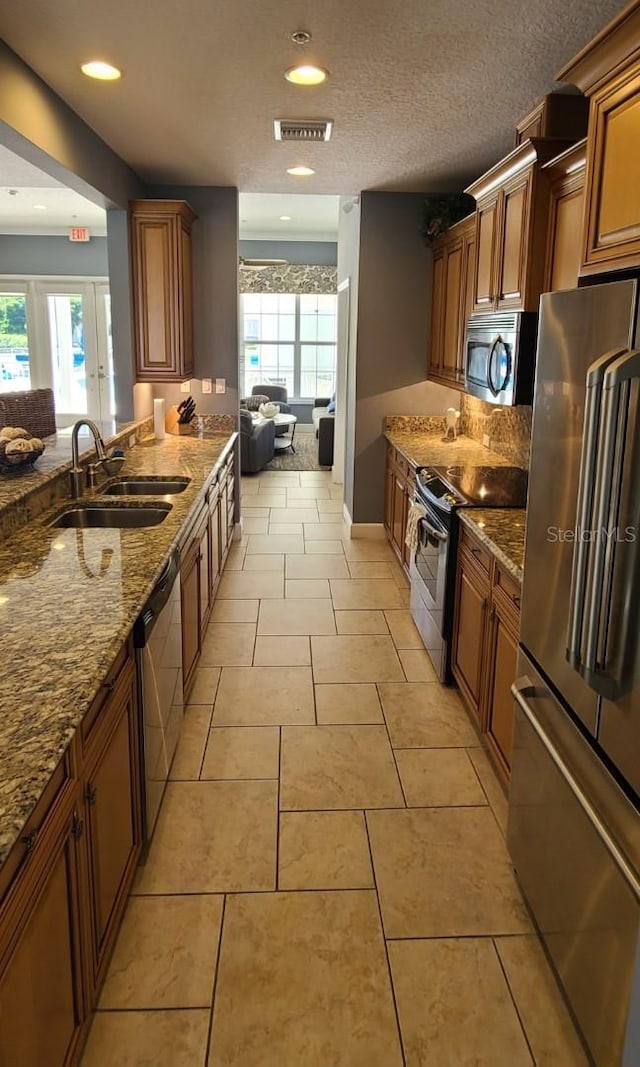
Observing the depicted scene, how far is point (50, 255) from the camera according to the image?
10094 millimetres

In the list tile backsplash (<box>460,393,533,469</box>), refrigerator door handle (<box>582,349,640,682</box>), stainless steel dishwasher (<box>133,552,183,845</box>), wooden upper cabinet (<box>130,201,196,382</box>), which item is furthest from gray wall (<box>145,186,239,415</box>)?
refrigerator door handle (<box>582,349,640,682</box>)

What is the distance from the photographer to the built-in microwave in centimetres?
327

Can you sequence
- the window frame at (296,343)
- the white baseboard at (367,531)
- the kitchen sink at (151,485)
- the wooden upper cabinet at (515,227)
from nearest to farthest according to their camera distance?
1. the wooden upper cabinet at (515,227)
2. the kitchen sink at (151,485)
3. the white baseboard at (367,531)
4. the window frame at (296,343)

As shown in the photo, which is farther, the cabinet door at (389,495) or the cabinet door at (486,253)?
the cabinet door at (389,495)

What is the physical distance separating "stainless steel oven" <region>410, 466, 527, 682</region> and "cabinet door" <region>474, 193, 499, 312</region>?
869 millimetres

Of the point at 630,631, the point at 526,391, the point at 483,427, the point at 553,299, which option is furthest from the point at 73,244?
the point at 630,631

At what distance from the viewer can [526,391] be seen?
10.9 feet

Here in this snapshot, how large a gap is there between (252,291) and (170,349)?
7983 mm

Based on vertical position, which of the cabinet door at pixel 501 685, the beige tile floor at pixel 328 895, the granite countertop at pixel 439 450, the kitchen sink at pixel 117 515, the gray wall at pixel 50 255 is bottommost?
the beige tile floor at pixel 328 895

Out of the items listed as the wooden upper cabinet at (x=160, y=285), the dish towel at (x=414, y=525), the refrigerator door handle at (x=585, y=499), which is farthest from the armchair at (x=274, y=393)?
the refrigerator door handle at (x=585, y=499)

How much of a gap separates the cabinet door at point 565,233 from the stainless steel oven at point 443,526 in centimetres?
98

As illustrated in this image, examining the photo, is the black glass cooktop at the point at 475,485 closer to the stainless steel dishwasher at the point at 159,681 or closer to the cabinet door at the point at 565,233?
the cabinet door at the point at 565,233

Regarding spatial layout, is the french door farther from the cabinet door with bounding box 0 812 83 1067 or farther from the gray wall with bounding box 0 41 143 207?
the cabinet door with bounding box 0 812 83 1067

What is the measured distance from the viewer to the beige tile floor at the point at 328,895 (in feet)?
6.06
